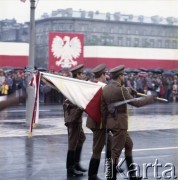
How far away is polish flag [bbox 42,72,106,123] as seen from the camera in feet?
29.2

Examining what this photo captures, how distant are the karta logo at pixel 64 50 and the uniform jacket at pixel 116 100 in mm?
22865

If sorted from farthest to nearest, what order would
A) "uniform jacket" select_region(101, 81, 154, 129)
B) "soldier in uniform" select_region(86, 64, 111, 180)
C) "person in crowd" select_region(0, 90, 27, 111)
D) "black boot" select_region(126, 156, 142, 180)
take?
1. "black boot" select_region(126, 156, 142, 180)
2. "soldier in uniform" select_region(86, 64, 111, 180)
3. "uniform jacket" select_region(101, 81, 154, 129)
4. "person in crowd" select_region(0, 90, 27, 111)

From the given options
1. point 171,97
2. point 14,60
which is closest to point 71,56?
point 14,60

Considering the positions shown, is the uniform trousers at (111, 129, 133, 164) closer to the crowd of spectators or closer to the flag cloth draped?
the flag cloth draped

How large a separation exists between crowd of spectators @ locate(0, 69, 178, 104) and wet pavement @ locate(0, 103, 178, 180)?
763 cm

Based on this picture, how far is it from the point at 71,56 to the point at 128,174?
2329 cm

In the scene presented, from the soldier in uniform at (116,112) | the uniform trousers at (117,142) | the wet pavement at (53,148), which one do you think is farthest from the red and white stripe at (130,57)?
the uniform trousers at (117,142)

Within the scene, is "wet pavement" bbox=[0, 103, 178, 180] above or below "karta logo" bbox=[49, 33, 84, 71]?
below

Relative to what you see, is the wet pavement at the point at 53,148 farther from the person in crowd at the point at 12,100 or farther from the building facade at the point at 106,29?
the building facade at the point at 106,29

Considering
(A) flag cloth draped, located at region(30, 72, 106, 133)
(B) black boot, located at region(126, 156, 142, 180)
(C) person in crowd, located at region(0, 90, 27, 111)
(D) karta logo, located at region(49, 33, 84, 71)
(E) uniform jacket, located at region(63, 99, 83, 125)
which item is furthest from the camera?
(D) karta logo, located at region(49, 33, 84, 71)

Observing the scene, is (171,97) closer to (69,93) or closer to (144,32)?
(69,93)

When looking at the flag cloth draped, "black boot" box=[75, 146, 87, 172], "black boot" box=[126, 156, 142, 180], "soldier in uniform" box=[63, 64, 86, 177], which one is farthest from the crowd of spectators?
"black boot" box=[126, 156, 142, 180]

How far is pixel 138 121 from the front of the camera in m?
18.7

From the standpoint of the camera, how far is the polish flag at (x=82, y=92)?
29.2ft
